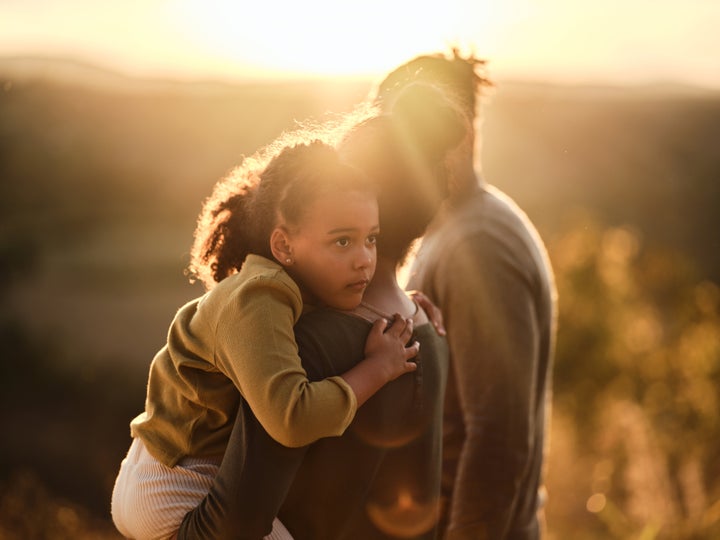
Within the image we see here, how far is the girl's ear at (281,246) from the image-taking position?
171cm

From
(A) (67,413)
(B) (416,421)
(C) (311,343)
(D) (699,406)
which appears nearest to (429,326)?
(B) (416,421)

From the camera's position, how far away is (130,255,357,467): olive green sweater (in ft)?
4.97

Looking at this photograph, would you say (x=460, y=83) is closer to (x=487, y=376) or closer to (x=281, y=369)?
(x=487, y=376)

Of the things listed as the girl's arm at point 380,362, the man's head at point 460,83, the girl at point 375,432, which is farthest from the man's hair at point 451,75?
the girl's arm at point 380,362

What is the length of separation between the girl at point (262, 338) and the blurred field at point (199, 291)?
15.3 inches

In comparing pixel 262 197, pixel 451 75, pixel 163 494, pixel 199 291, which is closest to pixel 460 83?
pixel 451 75

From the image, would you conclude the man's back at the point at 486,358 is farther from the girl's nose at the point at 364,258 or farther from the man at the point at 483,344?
the girl's nose at the point at 364,258

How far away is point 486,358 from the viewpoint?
2.49 meters

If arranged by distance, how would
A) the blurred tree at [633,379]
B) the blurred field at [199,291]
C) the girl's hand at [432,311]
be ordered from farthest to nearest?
the blurred field at [199,291]
the blurred tree at [633,379]
the girl's hand at [432,311]

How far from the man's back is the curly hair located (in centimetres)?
84

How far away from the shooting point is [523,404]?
2.53m

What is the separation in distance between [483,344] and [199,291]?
105 ft

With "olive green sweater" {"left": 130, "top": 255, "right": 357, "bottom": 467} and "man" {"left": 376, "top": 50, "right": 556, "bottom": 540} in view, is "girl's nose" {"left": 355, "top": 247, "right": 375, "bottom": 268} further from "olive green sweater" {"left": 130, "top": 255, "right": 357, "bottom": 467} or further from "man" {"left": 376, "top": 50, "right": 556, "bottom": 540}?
"man" {"left": 376, "top": 50, "right": 556, "bottom": 540}

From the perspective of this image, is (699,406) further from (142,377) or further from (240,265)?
(142,377)
